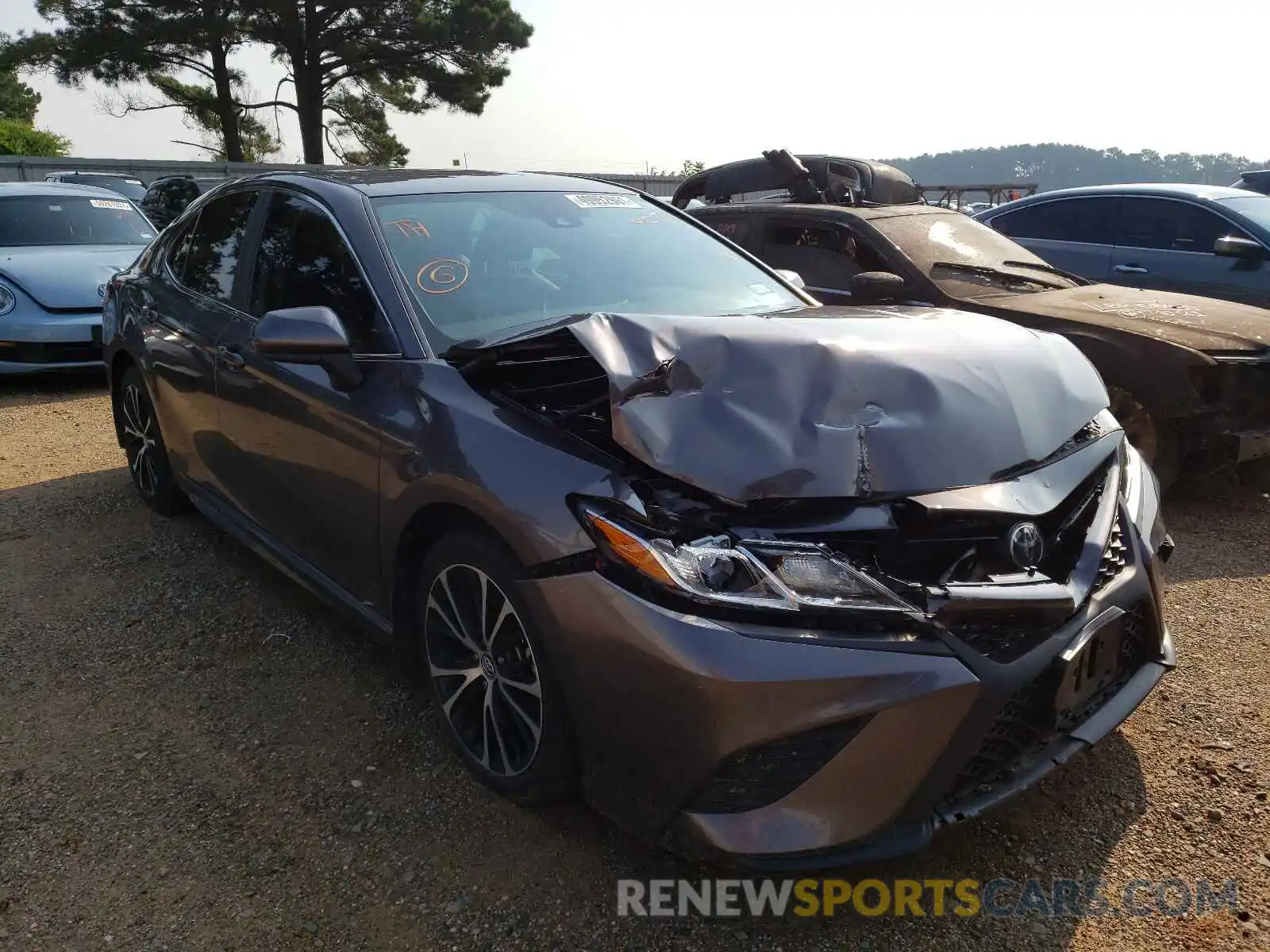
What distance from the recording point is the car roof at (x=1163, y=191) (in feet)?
22.6

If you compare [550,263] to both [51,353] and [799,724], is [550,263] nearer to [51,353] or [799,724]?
[799,724]

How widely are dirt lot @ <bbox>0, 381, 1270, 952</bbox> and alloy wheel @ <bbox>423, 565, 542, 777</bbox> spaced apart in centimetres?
19

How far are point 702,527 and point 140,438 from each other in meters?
3.76

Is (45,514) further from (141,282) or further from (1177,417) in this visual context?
(1177,417)

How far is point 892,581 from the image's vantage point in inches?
73.5

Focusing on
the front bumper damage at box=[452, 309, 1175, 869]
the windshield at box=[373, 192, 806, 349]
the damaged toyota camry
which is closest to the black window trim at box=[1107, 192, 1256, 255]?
the windshield at box=[373, 192, 806, 349]

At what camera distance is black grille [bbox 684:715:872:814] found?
180 cm

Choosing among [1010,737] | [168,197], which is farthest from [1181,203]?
[168,197]

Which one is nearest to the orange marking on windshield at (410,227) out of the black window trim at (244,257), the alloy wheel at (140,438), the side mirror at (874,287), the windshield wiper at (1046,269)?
the black window trim at (244,257)

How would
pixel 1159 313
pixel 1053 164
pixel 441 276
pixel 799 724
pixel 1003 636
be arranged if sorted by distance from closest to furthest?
pixel 799 724, pixel 1003 636, pixel 441 276, pixel 1159 313, pixel 1053 164

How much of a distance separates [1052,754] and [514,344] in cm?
162

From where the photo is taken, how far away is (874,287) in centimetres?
456

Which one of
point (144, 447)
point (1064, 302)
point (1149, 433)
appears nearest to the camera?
point (1149, 433)

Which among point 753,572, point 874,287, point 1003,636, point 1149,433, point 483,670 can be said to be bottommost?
point 483,670
